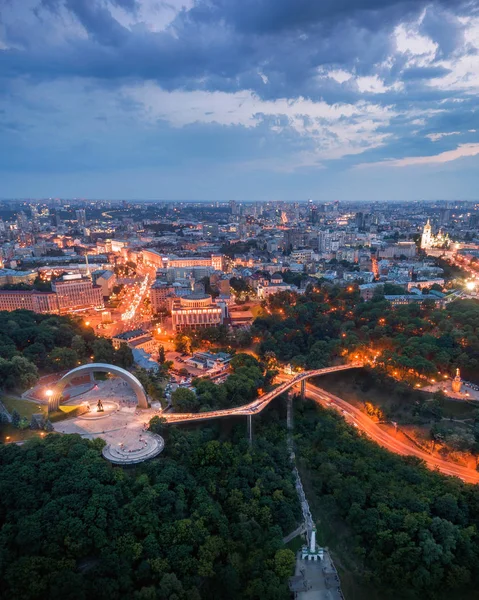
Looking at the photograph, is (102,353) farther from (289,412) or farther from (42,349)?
(289,412)

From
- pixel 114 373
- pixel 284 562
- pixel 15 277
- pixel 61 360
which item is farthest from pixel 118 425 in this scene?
pixel 15 277

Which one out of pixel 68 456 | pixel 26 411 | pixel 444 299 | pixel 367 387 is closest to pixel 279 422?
pixel 367 387

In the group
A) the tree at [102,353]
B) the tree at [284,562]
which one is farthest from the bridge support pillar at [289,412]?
the tree at [102,353]

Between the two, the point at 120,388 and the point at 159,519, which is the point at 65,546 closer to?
the point at 159,519

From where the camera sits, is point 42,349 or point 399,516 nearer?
point 399,516

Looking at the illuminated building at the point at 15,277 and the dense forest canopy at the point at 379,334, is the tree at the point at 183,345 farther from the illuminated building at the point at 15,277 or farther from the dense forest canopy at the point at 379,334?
the illuminated building at the point at 15,277

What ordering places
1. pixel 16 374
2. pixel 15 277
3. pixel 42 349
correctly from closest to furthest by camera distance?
1. pixel 16 374
2. pixel 42 349
3. pixel 15 277

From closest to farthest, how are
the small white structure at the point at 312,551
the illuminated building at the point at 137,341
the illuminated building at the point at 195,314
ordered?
1. the small white structure at the point at 312,551
2. the illuminated building at the point at 137,341
3. the illuminated building at the point at 195,314
